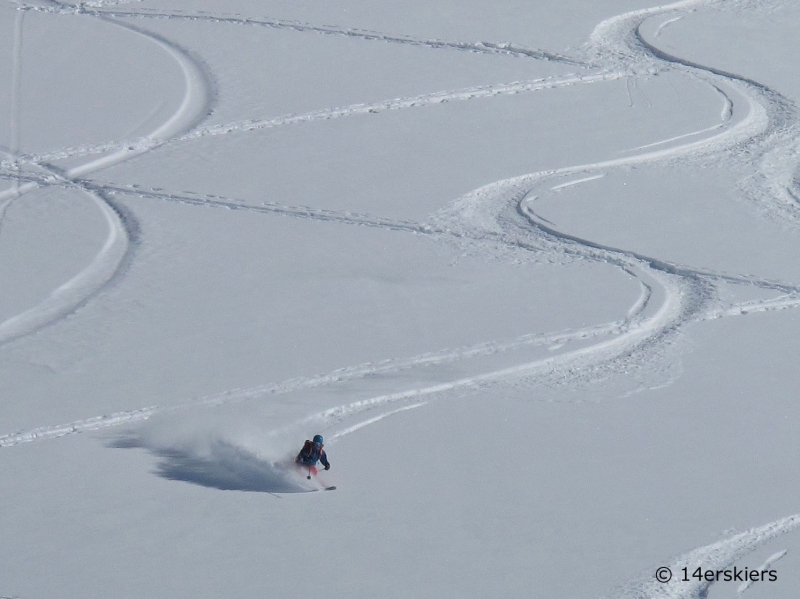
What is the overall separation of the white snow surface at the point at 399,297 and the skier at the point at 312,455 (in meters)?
0.10

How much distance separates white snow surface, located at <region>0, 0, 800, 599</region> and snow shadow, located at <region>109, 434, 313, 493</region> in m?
0.02

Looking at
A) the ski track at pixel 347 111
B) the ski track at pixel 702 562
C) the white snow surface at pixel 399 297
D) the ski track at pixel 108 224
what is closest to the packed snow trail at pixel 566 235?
the white snow surface at pixel 399 297

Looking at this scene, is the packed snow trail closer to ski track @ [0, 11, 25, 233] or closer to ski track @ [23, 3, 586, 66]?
ski track @ [0, 11, 25, 233]

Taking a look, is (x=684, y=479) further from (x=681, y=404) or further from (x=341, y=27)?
(x=341, y=27)

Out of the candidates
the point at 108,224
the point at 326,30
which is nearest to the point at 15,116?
the point at 108,224

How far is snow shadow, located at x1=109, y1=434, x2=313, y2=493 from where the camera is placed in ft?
18.1

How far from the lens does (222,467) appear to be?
18.5 ft

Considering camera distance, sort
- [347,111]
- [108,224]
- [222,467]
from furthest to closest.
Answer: [347,111] → [108,224] → [222,467]

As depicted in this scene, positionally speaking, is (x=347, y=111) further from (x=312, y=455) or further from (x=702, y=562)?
(x=702, y=562)

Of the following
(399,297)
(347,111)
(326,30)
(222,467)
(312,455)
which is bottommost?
(222,467)

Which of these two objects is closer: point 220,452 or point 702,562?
point 702,562

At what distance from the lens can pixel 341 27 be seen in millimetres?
11102

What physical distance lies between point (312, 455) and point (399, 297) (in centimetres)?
209

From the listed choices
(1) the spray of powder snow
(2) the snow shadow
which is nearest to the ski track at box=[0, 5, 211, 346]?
(1) the spray of powder snow
